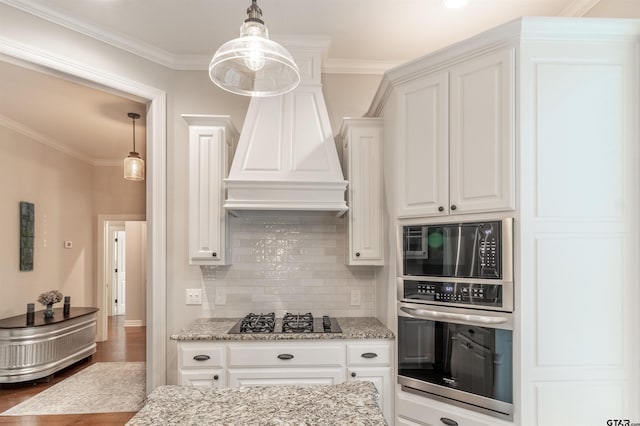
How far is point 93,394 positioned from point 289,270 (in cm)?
254

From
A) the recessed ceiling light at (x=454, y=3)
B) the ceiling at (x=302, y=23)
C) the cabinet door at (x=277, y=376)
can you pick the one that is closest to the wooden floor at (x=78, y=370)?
the cabinet door at (x=277, y=376)

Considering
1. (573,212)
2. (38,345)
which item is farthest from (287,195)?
(38,345)

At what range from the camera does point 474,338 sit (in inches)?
78.3

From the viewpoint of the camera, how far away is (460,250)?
2025mm

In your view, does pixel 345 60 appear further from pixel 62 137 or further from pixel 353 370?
pixel 62 137

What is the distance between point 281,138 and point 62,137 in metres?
4.10

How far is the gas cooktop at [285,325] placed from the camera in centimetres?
245

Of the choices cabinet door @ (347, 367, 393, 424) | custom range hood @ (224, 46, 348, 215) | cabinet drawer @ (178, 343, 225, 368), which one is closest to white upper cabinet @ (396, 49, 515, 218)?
custom range hood @ (224, 46, 348, 215)

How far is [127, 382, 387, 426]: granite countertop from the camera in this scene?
40.5 inches

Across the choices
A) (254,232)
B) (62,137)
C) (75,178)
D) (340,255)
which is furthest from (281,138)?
(75,178)

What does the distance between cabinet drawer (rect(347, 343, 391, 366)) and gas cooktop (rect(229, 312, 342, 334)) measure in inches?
6.2

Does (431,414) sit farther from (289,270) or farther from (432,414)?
(289,270)

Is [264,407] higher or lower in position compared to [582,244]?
lower

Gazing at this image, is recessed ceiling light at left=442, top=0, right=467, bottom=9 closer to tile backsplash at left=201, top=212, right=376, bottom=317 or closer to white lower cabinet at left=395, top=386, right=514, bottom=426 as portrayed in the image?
tile backsplash at left=201, top=212, right=376, bottom=317
